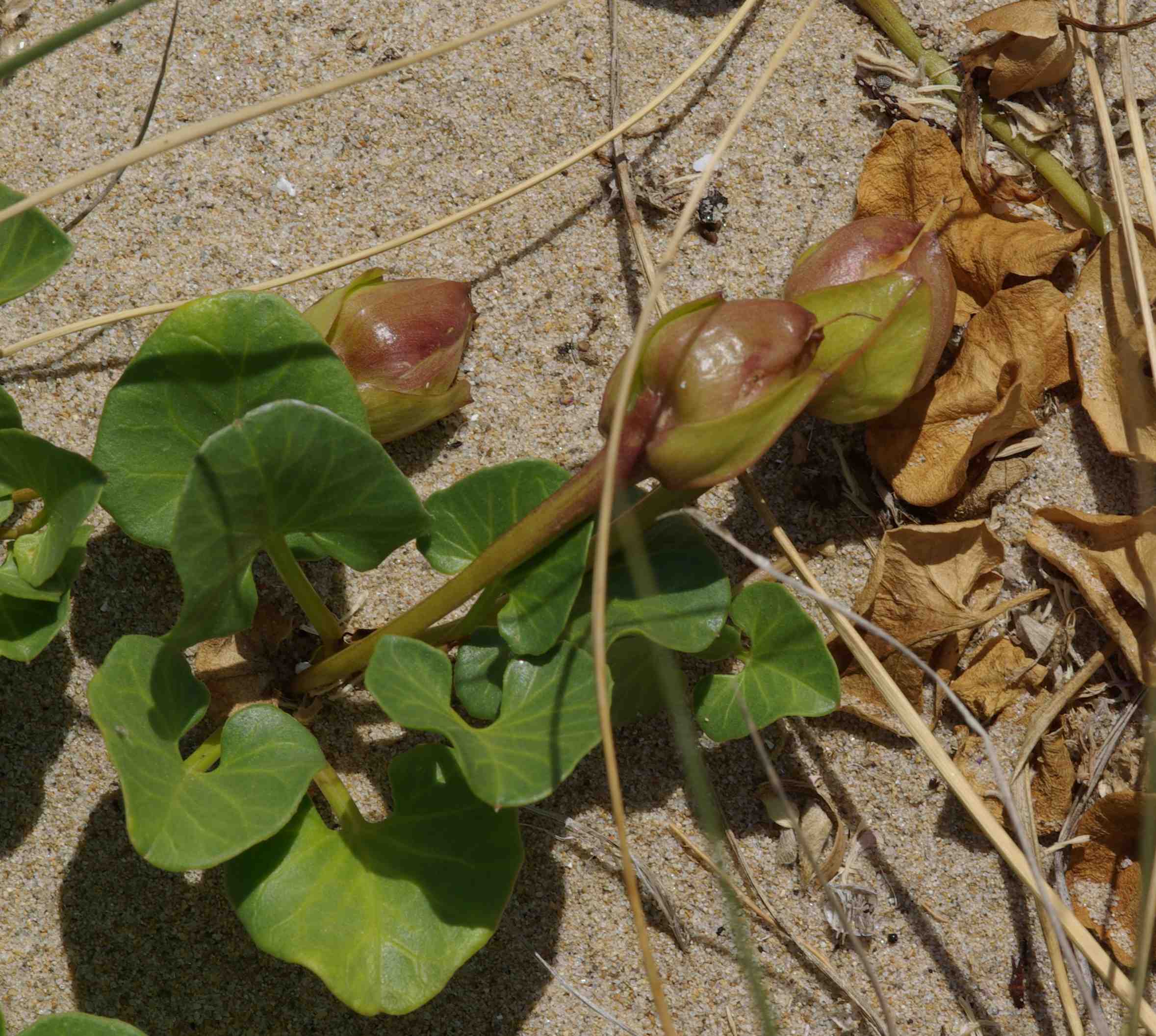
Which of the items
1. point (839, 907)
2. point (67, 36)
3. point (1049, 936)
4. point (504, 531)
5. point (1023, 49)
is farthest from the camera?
point (1023, 49)

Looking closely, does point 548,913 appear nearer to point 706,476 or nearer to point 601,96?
point 706,476

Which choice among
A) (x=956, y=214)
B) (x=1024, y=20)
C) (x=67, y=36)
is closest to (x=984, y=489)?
(x=956, y=214)

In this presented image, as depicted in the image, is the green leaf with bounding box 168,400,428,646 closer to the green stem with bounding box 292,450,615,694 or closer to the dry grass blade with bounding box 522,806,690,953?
the green stem with bounding box 292,450,615,694

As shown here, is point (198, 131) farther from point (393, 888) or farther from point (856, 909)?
point (856, 909)

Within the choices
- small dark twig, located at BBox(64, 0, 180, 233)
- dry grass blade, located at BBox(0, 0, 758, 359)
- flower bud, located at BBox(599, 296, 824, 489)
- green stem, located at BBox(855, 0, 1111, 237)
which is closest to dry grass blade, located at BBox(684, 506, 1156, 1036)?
flower bud, located at BBox(599, 296, 824, 489)

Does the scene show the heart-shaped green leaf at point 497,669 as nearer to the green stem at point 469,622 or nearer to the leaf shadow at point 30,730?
the green stem at point 469,622

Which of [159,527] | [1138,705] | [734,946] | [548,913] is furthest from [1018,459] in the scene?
[159,527]
